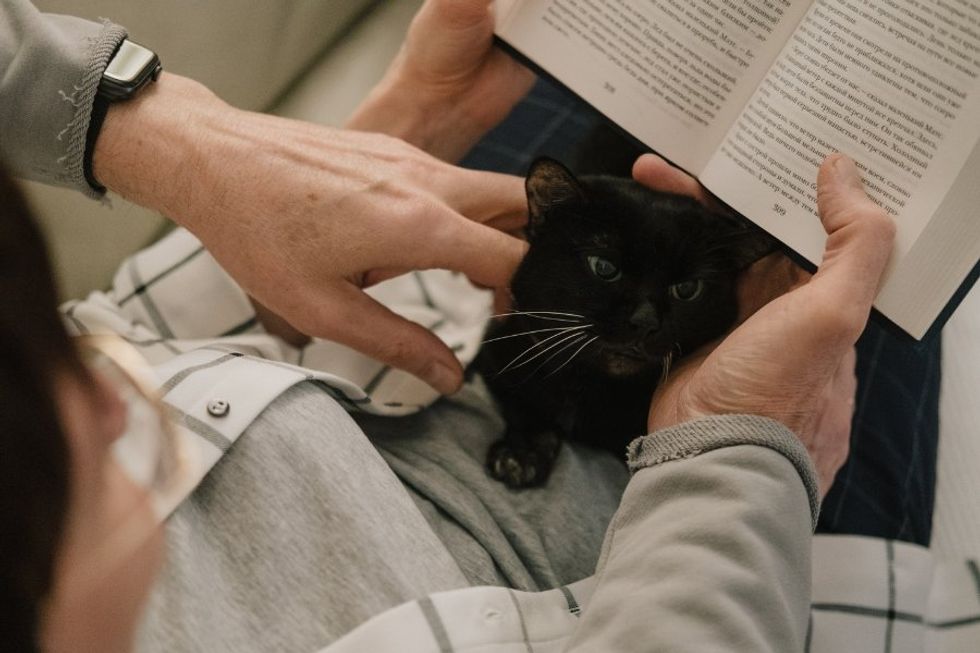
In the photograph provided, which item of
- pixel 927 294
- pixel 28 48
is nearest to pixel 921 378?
pixel 927 294

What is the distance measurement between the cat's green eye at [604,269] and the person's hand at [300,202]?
0.29 ft

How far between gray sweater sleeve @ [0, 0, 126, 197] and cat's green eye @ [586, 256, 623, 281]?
57cm

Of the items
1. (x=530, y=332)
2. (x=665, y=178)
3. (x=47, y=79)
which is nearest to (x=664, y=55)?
(x=665, y=178)

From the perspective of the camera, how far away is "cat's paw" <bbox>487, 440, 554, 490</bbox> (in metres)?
0.91

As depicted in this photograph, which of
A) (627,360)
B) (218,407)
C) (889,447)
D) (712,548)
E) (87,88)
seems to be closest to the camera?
(712,548)

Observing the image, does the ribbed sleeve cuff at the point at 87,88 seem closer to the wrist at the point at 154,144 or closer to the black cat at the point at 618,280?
the wrist at the point at 154,144

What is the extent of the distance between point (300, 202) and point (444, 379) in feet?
0.89

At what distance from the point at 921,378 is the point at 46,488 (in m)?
1.07

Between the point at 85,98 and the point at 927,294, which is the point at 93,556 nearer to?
the point at 85,98

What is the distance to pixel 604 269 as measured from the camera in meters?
0.90

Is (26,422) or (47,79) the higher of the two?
(26,422)

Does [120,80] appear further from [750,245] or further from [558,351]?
[750,245]

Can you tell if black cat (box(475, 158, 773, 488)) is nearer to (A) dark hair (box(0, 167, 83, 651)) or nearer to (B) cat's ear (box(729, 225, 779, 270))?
(B) cat's ear (box(729, 225, 779, 270))

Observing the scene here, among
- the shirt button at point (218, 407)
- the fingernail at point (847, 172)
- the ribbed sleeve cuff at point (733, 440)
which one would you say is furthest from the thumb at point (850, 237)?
the shirt button at point (218, 407)
